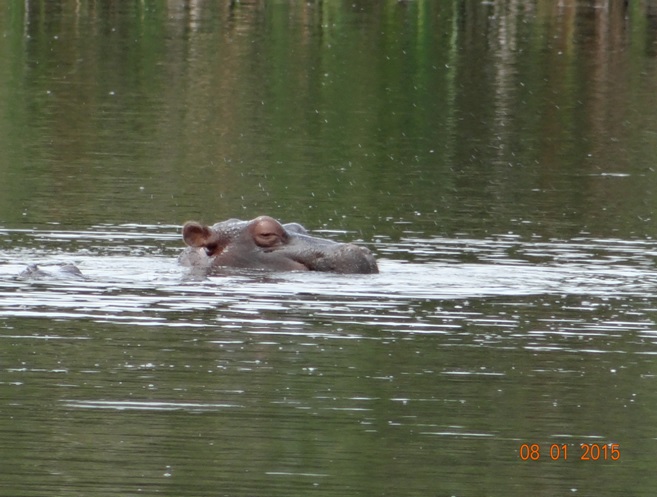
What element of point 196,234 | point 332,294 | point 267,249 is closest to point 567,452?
point 332,294

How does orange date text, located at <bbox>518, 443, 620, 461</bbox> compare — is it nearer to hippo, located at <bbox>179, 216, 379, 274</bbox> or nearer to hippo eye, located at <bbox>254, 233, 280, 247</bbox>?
hippo, located at <bbox>179, 216, 379, 274</bbox>

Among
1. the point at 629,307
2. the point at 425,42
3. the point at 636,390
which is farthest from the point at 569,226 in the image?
the point at 425,42

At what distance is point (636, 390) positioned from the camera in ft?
36.2

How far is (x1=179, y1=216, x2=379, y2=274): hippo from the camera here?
598 inches

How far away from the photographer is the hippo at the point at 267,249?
15.2 m

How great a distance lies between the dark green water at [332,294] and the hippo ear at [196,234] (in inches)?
12.0

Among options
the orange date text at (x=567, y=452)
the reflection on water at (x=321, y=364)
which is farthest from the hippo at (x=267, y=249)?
the orange date text at (x=567, y=452)

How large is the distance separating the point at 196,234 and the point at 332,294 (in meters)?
1.73

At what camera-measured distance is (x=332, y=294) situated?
562 inches

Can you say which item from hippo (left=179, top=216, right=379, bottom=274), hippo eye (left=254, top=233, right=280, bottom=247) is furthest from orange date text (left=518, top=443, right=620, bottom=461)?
hippo eye (left=254, top=233, right=280, bottom=247)

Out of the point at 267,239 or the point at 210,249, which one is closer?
the point at 267,239

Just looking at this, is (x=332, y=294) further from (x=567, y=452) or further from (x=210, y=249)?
(x=567, y=452)

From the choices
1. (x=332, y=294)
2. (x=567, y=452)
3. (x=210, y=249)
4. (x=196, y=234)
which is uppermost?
(x=196, y=234)

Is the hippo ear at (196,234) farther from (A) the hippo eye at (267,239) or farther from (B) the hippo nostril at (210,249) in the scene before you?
(A) the hippo eye at (267,239)
